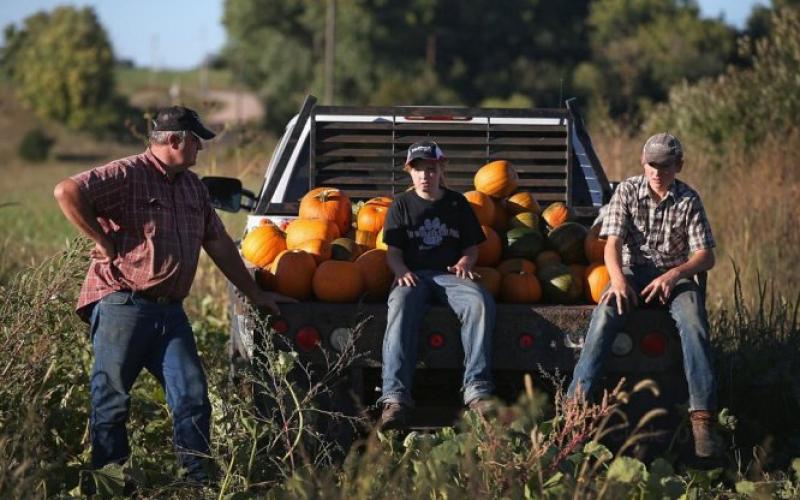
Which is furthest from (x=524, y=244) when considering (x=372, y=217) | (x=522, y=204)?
(x=372, y=217)

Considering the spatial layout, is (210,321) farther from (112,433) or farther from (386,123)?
(112,433)

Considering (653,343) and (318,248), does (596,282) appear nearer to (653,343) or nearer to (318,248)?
(653,343)

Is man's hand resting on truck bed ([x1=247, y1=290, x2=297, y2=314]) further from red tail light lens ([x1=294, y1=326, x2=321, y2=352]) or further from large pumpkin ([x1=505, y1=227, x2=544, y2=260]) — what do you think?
large pumpkin ([x1=505, y1=227, x2=544, y2=260])

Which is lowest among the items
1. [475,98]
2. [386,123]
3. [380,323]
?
[380,323]

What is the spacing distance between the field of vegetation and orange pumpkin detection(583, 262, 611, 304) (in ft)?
1.95

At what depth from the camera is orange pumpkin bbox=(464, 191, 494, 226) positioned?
7422mm

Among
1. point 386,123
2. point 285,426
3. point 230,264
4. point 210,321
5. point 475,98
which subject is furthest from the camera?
point 475,98

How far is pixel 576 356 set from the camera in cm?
650

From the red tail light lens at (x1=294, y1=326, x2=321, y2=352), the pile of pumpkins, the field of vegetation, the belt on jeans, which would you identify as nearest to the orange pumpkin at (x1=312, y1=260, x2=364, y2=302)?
the pile of pumpkins

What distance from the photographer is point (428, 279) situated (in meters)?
6.67

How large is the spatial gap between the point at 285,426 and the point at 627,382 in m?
1.82

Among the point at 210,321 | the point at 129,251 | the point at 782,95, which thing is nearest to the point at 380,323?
the point at 129,251

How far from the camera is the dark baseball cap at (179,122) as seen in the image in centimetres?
619

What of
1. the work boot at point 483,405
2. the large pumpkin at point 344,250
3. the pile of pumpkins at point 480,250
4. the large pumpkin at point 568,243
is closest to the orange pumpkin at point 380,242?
the pile of pumpkins at point 480,250
